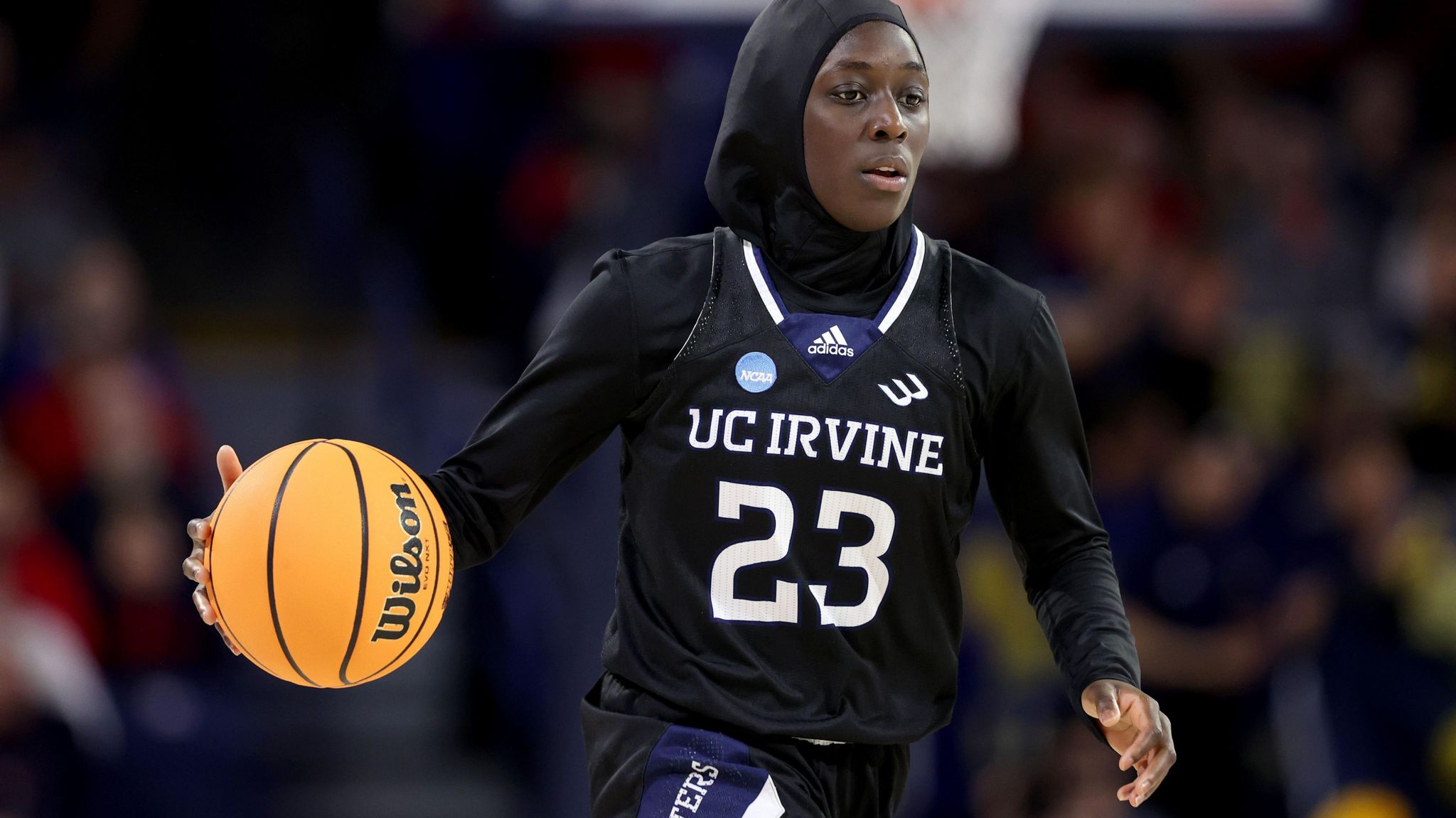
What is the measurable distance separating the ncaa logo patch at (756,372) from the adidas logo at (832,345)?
91 mm

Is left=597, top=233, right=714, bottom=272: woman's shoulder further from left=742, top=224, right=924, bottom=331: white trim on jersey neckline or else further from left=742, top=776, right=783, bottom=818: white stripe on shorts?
left=742, top=776, right=783, bottom=818: white stripe on shorts

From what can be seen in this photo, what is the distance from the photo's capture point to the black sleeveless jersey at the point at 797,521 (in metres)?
3.45

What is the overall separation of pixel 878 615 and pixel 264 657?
3.92 feet

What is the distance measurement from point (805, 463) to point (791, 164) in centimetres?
64

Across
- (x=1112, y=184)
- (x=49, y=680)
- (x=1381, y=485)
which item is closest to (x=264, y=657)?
(x=49, y=680)

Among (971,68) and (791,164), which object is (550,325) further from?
(791,164)

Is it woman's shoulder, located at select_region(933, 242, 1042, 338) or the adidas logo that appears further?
woman's shoulder, located at select_region(933, 242, 1042, 338)

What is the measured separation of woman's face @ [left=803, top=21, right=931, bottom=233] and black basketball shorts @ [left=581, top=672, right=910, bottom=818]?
3.46 ft

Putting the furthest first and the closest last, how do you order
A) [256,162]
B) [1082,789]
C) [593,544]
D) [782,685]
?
[256,162] < [593,544] < [1082,789] < [782,685]

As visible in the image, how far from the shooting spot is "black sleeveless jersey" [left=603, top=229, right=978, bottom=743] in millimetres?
3447

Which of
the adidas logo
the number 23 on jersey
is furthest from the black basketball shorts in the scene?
the adidas logo

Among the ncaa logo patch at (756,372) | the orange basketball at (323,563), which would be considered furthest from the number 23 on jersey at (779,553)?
the orange basketball at (323,563)

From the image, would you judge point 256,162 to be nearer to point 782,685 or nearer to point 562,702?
point 562,702

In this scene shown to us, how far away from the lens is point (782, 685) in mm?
3418
